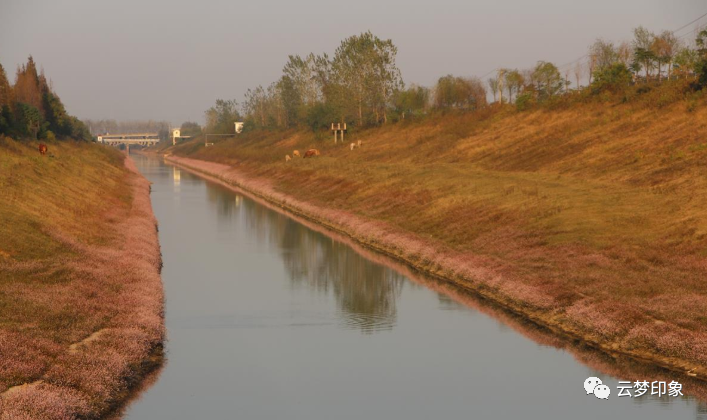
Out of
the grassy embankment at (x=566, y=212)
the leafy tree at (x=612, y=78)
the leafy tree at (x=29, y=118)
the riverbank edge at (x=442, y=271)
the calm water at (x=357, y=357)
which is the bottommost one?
the calm water at (x=357, y=357)

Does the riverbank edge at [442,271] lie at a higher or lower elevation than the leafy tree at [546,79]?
lower

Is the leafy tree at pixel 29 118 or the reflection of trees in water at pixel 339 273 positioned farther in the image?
the leafy tree at pixel 29 118

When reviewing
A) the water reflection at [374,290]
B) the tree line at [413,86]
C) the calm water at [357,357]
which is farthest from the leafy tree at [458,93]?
the calm water at [357,357]

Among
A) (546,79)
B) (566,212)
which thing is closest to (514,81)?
(546,79)

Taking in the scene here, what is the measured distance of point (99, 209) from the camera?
5450 centimetres

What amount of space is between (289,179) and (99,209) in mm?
40219

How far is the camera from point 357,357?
24.9 metres

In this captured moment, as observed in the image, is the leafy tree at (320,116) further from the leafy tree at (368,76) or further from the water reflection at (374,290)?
the water reflection at (374,290)

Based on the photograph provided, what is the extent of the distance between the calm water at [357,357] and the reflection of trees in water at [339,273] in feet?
0.43

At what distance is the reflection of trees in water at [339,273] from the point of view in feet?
104

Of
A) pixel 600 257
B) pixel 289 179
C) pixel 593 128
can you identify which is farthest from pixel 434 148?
pixel 600 257

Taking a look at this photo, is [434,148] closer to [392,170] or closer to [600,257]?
[392,170]

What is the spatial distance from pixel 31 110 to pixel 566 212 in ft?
257

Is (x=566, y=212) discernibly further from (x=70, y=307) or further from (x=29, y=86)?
(x=29, y=86)
